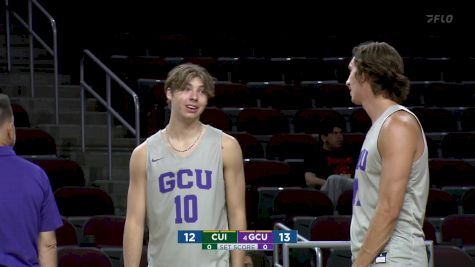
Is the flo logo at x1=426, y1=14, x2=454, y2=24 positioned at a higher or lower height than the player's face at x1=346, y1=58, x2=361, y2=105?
higher

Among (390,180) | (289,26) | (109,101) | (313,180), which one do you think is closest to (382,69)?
(390,180)

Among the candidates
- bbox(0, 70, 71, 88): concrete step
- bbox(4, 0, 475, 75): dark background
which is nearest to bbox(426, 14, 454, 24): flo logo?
bbox(4, 0, 475, 75): dark background

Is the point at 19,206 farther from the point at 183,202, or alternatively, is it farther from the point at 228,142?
the point at 228,142

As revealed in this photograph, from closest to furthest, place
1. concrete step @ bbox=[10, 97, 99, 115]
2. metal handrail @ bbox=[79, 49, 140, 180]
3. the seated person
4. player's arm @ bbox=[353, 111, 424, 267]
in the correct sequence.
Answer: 1. player's arm @ bbox=[353, 111, 424, 267]
2. the seated person
3. metal handrail @ bbox=[79, 49, 140, 180]
4. concrete step @ bbox=[10, 97, 99, 115]

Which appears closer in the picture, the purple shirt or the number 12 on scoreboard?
the purple shirt

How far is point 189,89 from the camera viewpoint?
14.7 feet

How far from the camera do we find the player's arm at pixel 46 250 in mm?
4129

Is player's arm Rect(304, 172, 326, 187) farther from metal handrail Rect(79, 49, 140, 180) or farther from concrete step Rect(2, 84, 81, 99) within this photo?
concrete step Rect(2, 84, 81, 99)

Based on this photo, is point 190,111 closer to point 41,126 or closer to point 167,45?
point 41,126

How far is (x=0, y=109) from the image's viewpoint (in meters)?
4.00

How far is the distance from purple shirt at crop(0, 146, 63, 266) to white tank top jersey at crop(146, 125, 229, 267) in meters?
0.58

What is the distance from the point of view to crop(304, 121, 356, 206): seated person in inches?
373

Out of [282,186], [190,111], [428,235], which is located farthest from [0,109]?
[282,186]

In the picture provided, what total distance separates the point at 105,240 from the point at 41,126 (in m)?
2.91
